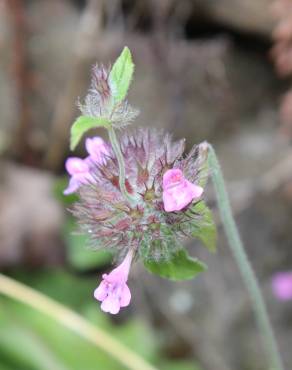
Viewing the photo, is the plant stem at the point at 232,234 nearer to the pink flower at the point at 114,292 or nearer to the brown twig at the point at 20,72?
the pink flower at the point at 114,292

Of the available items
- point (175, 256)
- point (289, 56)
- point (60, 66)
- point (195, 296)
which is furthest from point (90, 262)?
point (175, 256)

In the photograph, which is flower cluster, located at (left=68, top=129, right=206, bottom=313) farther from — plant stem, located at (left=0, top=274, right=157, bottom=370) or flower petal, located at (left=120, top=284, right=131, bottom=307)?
plant stem, located at (left=0, top=274, right=157, bottom=370)

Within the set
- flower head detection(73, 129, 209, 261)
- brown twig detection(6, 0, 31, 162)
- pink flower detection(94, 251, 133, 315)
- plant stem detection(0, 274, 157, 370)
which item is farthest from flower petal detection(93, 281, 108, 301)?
brown twig detection(6, 0, 31, 162)

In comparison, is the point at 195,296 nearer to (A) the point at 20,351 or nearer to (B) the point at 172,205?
(A) the point at 20,351

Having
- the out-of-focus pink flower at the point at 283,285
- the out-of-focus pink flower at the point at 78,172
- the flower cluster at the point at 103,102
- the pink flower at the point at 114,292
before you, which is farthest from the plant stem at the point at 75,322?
the flower cluster at the point at 103,102

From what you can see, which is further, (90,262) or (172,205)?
(90,262)

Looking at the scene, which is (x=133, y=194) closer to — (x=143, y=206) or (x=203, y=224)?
(x=143, y=206)
